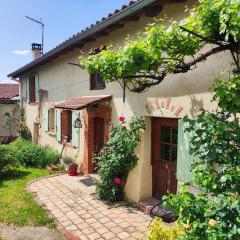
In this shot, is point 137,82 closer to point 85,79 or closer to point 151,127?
point 151,127

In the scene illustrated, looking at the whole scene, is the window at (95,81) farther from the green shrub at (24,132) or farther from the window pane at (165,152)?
the green shrub at (24,132)

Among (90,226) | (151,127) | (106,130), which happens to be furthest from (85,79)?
(90,226)

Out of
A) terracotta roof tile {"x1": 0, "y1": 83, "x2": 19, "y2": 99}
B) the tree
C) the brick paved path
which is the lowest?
the brick paved path

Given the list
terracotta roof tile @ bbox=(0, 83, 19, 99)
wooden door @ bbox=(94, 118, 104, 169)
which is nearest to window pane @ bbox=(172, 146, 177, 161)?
wooden door @ bbox=(94, 118, 104, 169)

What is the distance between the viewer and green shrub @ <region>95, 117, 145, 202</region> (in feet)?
24.2

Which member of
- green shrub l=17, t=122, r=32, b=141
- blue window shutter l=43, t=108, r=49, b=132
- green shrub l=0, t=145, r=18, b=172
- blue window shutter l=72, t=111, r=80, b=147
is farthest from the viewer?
green shrub l=17, t=122, r=32, b=141

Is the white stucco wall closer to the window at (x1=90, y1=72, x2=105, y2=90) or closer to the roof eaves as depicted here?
the roof eaves

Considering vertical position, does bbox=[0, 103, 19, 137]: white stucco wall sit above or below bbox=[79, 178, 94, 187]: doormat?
above

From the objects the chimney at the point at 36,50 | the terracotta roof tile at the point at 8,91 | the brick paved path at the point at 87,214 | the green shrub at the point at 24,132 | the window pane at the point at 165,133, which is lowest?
the brick paved path at the point at 87,214

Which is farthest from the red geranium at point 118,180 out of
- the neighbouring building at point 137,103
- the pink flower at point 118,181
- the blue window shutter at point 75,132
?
the blue window shutter at point 75,132

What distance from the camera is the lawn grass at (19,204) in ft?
21.5

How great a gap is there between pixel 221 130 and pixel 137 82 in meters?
3.34

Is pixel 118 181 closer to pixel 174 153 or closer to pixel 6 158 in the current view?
pixel 174 153

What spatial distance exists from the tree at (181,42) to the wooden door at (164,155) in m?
1.48
